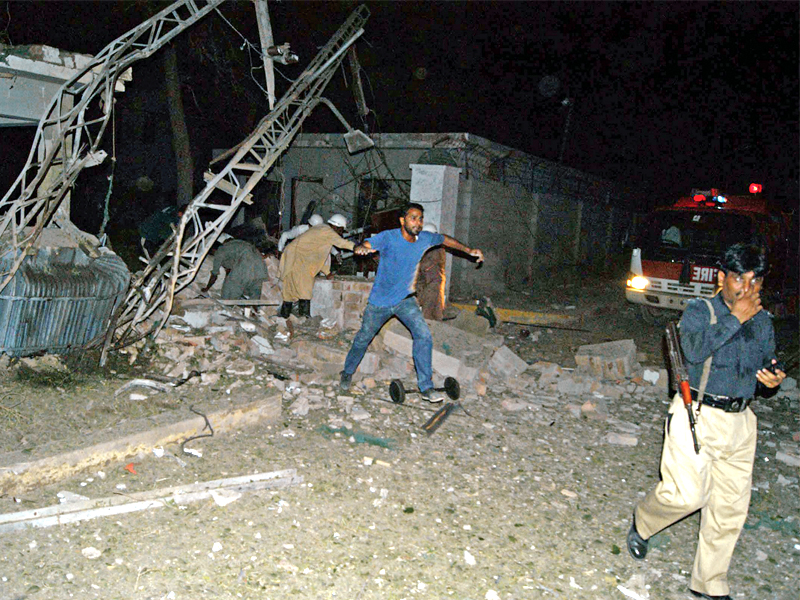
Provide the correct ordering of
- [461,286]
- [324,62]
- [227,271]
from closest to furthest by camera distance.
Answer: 1. [324,62]
2. [227,271]
3. [461,286]

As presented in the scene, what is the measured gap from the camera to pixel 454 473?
4.80 meters

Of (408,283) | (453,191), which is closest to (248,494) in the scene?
(408,283)

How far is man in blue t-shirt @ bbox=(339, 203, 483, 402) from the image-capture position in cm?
602

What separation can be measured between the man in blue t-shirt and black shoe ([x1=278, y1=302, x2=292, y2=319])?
3.00 meters

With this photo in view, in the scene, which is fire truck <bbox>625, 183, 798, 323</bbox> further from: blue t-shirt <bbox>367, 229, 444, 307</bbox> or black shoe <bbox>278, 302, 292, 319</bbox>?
blue t-shirt <bbox>367, 229, 444, 307</bbox>

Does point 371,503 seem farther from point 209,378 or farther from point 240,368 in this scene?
point 240,368

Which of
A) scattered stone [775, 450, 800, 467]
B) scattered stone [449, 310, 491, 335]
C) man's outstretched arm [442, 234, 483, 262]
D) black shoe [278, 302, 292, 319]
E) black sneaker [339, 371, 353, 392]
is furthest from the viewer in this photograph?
black shoe [278, 302, 292, 319]

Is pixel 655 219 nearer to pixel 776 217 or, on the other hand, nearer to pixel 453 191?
pixel 776 217

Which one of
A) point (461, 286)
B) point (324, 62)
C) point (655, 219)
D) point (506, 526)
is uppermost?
point (324, 62)

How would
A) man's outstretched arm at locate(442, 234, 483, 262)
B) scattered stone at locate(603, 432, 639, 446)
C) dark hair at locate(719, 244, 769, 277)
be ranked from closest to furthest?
1. dark hair at locate(719, 244, 769, 277)
2. scattered stone at locate(603, 432, 639, 446)
3. man's outstretched arm at locate(442, 234, 483, 262)

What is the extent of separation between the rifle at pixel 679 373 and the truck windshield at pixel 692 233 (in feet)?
25.6

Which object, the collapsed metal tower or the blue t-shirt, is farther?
the blue t-shirt

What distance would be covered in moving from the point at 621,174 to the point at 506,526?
2973 cm

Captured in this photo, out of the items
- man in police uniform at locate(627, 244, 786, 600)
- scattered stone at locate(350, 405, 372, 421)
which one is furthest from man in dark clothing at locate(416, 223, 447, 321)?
man in police uniform at locate(627, 244, 786, 600)
